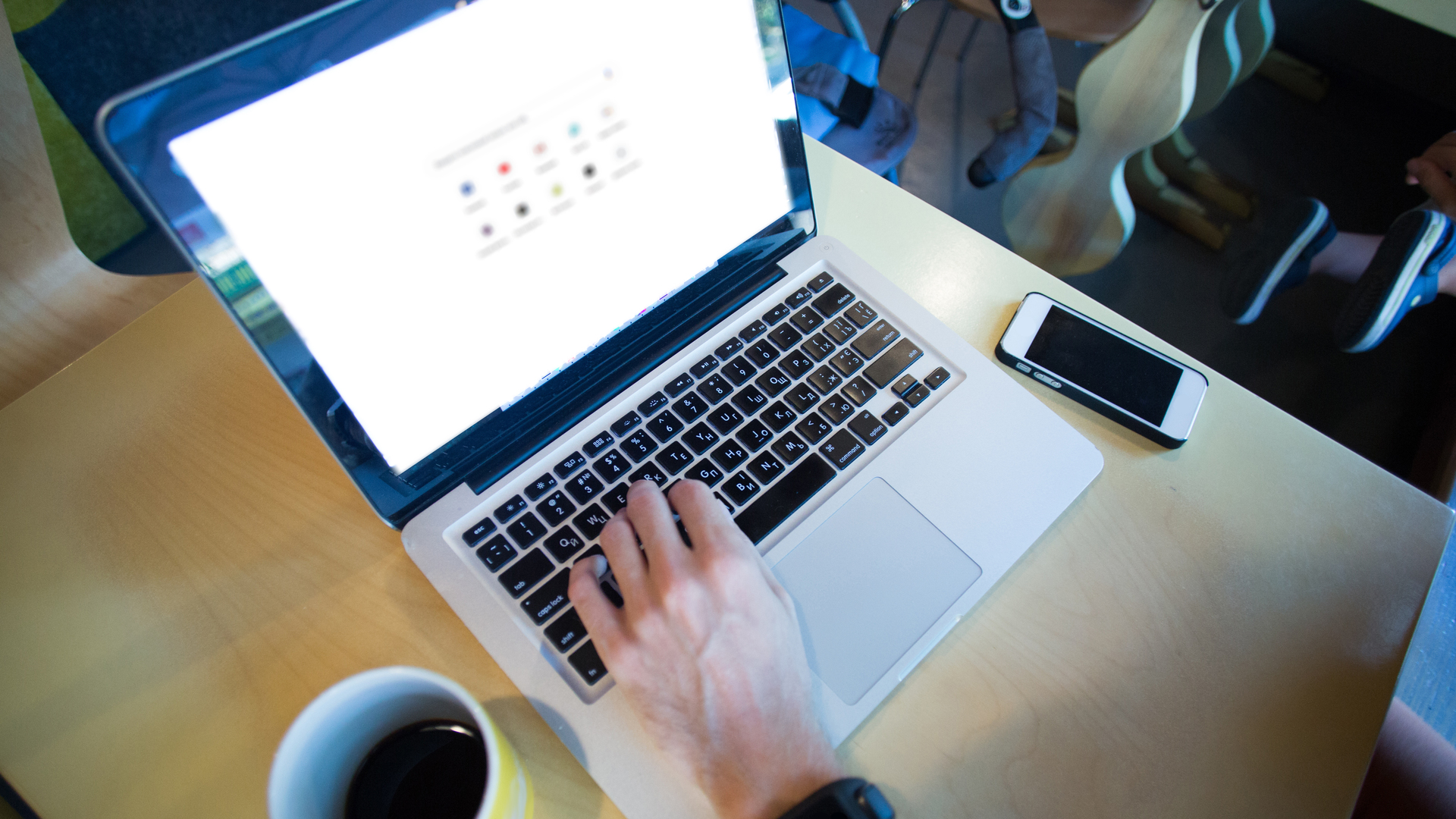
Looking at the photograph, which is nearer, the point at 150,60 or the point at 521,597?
the point at 521,597

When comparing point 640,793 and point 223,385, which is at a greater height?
point 223,385

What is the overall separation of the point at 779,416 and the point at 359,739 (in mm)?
320

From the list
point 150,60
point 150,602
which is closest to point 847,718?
point 150,602

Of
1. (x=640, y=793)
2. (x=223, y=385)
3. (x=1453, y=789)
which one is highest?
(x=223, y=385)

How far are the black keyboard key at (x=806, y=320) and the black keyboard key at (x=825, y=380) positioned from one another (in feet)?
0.13

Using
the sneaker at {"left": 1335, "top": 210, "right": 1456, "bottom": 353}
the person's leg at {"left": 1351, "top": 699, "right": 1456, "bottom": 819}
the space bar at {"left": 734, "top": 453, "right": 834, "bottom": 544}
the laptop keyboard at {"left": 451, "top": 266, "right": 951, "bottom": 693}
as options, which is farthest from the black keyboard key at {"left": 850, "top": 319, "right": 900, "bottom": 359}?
the sneaker at {"left": 1335, "top": 210, "right": 1456, "bottom": 353}

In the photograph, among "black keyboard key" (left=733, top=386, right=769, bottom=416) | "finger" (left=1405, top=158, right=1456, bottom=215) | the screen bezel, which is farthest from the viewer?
"finger" (left=1405, top=158, right=1456, bottom=215)

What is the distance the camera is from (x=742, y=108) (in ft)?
1.56

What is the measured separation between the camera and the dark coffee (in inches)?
13.7

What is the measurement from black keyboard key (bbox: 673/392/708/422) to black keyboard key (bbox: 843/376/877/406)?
11 centimetres

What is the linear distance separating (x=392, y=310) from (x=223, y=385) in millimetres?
286

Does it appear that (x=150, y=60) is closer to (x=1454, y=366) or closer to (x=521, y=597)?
(x=521, y=597)

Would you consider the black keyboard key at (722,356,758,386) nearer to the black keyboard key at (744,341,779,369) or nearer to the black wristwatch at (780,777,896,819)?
the black keyboard key at (744,341,779,369)

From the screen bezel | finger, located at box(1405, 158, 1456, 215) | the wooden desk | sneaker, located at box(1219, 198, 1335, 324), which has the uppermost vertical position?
the screen bezel
